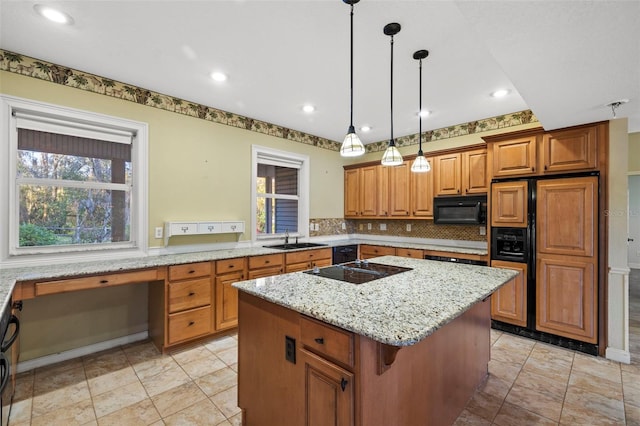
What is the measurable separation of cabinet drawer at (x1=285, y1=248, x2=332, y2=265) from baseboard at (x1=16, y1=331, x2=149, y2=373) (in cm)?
179

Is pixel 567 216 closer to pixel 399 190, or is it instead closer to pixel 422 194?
pixel 422 194

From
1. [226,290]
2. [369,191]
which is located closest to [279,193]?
[369,191]

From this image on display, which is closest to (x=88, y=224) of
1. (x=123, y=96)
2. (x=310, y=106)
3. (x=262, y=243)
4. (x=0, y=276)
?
(x=0, y=276)

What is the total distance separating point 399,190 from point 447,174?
0.79 m

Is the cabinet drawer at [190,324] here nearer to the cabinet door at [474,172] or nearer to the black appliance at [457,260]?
the black appliance at [457,260]

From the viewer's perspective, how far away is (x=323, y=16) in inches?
75.9

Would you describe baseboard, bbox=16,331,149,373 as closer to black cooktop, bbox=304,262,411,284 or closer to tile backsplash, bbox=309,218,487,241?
black cooktop, bbox=304,262,411,284

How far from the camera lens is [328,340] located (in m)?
1.27

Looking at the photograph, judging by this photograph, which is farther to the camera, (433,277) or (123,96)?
(123,96)

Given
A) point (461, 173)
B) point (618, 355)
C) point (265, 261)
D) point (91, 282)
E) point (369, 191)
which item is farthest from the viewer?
point (369, 191)

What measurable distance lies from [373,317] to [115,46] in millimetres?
2796

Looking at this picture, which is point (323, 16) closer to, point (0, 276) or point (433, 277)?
point (433, 277)

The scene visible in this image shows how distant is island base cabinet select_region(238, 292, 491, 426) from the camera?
1203 millimetres

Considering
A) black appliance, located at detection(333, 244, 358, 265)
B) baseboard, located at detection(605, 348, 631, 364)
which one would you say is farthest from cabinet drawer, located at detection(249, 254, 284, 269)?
baseboard, located at detection(605, 348, 631, 364)
